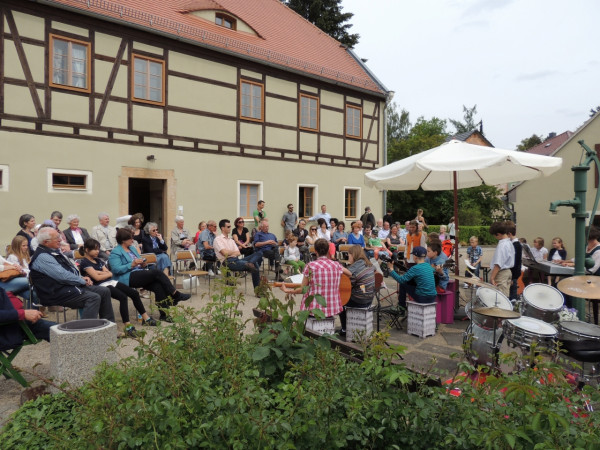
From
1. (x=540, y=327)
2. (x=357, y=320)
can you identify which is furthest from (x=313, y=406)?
(x=357, y=320)

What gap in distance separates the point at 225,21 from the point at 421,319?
43.4 feet

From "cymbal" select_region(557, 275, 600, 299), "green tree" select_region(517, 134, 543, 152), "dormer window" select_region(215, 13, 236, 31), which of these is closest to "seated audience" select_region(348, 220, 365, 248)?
"cymbal" select_region(557, 275, 600, 299)

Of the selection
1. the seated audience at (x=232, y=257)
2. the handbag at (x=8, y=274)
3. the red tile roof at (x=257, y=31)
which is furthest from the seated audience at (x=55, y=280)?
the red tile roof at (x=257, y=31)

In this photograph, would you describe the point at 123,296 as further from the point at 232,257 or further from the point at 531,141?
the point at 531,141

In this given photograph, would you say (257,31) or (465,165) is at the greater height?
(257,31)

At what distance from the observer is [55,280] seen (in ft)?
16.1

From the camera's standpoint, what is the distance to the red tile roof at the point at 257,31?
11.8 meters

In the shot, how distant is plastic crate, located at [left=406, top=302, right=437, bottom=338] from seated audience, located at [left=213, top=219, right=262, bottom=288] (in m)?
3.54

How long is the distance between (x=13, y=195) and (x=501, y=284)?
33.3 ft

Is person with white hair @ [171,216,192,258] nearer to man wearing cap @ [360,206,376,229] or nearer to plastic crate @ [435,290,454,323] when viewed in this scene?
plastic crate @ [435,290,454,323]

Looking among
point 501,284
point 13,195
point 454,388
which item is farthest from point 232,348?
point 13,195

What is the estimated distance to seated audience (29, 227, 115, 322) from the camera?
191 inches

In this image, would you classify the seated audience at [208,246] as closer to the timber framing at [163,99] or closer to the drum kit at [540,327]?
the timber framing at [163,99]

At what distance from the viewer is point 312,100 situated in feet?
53.2
